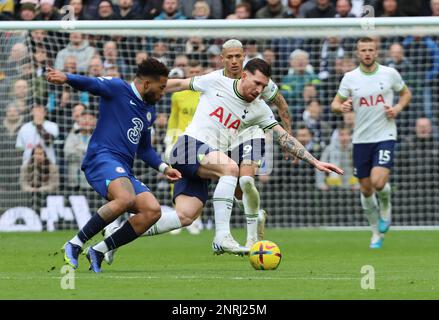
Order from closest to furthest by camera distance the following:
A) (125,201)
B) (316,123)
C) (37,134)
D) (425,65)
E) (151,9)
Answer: (125,201), (37,134), (425,65), (316,123), (151,9)

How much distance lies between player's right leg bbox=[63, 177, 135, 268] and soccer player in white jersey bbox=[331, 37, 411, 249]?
230 inches

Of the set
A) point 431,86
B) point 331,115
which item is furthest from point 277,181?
point 431,86

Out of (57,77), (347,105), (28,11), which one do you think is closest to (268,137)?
(347,105)

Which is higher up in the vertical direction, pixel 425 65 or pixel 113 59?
pixel 113 59

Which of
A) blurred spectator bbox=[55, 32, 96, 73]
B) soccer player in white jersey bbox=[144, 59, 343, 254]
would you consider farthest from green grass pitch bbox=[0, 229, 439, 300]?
blurred spectator bbox=[55, 32, 96, 73]

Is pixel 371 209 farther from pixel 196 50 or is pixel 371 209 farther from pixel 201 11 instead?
pixel 201 11

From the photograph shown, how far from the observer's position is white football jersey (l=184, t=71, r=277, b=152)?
1246cm

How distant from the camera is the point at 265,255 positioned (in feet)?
36.0

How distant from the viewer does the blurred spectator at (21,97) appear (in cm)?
1962

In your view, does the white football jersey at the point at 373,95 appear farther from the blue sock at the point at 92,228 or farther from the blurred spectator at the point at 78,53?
the blue sock at the point at 92,228

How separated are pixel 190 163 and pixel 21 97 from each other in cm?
819

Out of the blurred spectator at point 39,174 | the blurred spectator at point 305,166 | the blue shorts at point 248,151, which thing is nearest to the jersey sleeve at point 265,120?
the blue shorts at point 248,151

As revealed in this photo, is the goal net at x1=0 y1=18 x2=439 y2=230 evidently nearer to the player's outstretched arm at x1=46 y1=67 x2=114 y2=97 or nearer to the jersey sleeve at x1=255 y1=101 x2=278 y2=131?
the jersey sleeve at x1=255 y1=101 x2=278 y2=131

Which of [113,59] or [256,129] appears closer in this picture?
[256,129]
